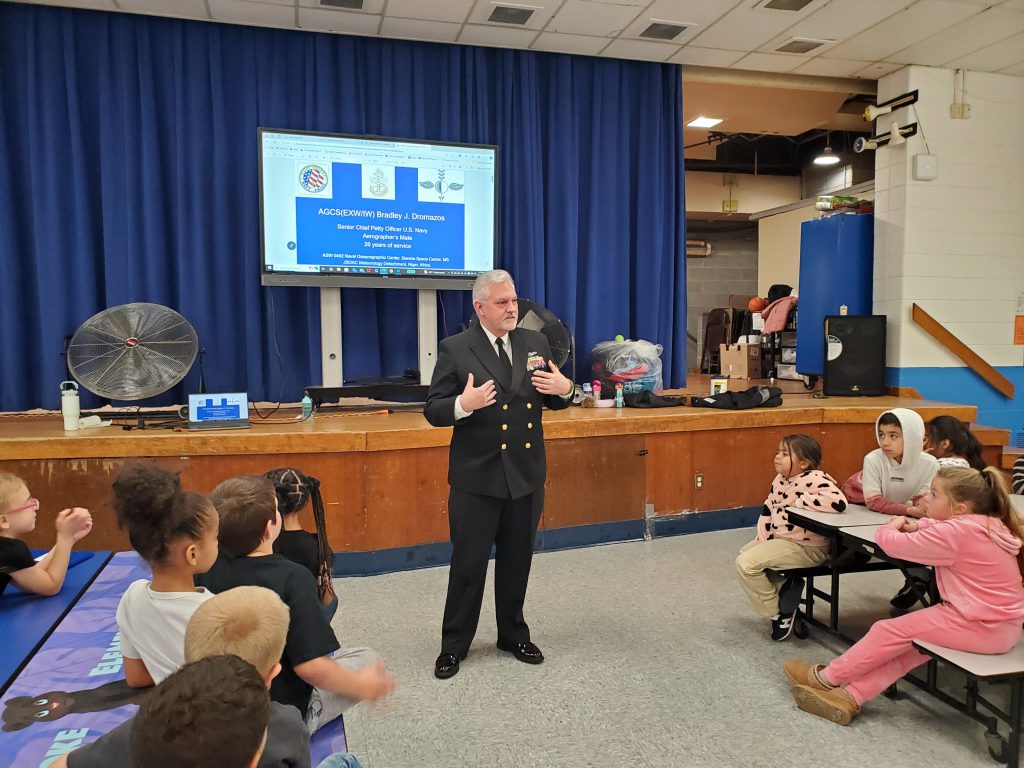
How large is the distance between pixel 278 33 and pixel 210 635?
4351 millimetres

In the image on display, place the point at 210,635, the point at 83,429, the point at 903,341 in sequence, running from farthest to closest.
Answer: the point at 903,341
the point at 83,429
the point at 210,635

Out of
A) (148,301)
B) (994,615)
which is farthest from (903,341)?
(148,301)

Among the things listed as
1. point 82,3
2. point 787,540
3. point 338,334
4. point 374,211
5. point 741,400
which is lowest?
point 787,540

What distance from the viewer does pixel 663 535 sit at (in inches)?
174

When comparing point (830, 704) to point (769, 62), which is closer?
point (830, 704)

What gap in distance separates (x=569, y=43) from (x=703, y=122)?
105 inches

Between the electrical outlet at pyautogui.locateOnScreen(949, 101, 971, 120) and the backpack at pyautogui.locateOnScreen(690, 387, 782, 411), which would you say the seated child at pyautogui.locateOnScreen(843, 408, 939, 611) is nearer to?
the backpack at pyautogui.locateOnScreen(690, 387, 782, 411)

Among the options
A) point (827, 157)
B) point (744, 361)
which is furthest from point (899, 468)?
point (827, 157)

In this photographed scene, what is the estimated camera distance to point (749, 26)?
4719 mm

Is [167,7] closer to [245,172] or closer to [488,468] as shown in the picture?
[245,172]

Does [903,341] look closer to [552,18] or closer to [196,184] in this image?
[552,18]

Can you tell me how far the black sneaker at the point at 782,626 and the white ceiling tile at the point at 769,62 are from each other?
4.08 meters

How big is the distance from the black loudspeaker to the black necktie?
143 inches

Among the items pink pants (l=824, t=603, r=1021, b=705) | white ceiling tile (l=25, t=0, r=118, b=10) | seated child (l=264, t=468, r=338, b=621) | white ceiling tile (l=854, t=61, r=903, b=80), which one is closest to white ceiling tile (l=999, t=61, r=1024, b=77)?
white ceiling tile (l=854, t=61, r=903, b=80)
